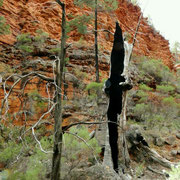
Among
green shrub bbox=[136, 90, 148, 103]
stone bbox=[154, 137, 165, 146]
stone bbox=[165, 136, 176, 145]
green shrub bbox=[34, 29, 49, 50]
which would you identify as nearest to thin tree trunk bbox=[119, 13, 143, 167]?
stone bbox=[154, 137, 165, 146]

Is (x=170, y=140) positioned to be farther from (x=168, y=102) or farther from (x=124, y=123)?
(x=168, y=102)

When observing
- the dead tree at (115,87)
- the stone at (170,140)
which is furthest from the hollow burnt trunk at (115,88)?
the stone at (170,140)

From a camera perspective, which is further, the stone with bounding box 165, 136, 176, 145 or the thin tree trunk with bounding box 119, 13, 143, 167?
the stone with bounding box 165, 136, 176, 145

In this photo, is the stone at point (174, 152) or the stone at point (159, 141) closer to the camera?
the stone at point (174, 152)

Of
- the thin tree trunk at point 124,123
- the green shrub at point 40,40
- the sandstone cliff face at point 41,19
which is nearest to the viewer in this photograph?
the thin tree trunk at point 124,123

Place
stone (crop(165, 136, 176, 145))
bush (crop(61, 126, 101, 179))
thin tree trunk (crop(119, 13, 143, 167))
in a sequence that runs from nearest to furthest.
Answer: bush (crop(61, 126, 101, 179))
thin tree trunk (crop(119, 13, 143, 167))
stone (crop(165, 136, 176, 145))

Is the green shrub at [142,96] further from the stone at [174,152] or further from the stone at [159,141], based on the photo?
the stone at [174,152]

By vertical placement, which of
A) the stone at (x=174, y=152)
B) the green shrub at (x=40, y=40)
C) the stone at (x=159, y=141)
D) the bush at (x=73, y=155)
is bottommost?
the stone at (x=174, y=152)

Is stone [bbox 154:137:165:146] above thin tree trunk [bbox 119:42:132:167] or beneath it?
beneath

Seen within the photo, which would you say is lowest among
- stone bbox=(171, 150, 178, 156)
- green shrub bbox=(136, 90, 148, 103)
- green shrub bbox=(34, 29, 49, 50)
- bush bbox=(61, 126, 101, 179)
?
stone bbox=(171, 150, 178, 156)

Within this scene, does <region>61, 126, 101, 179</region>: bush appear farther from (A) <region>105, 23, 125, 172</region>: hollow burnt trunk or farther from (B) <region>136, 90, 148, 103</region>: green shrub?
(B) <region>136, 90, 148, 103</region>: green shrub

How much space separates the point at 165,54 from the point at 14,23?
24.6 meters

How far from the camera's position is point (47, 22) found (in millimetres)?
16484

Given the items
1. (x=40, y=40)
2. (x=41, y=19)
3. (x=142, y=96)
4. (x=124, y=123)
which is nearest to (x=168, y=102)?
(x=142, y=96)
